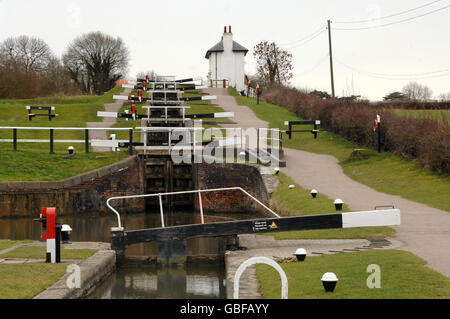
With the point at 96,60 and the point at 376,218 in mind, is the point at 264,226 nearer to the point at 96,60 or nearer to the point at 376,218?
the point at 376,218

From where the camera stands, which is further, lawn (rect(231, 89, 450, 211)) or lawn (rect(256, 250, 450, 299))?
lawn (rect(231, 89, 450, 211))

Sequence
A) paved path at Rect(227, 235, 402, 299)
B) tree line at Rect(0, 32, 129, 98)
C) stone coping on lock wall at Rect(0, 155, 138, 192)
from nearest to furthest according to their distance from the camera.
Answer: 1. paved path at Rect(227, 235, 402, 299)
2. stone coping on lock wall at Rect(0, 155, 138, 192)
3. tree line at Rect(0, 32, 129, 98)

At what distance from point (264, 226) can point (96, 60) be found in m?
62.4

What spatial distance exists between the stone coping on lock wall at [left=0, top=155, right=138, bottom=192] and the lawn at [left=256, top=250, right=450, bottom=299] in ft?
41.4

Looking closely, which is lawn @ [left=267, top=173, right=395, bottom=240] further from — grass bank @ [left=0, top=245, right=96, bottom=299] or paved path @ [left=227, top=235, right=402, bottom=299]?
grass bank @ [left=0, top=245, right=96, bottom=299]

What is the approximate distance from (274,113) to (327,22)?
12559mm

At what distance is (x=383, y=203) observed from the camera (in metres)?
16.0

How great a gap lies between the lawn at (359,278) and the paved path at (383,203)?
A: 1.62 ft

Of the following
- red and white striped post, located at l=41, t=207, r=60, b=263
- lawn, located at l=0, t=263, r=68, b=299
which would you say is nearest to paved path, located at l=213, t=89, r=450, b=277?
lawn, located at l=0, t=263, r=68, b=299

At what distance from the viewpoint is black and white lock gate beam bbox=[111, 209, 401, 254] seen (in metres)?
11.8

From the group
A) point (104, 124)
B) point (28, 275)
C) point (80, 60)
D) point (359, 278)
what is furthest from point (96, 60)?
point (359, 278)

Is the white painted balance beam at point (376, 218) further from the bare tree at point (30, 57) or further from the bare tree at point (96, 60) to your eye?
the bare tree at point (96, 60)
